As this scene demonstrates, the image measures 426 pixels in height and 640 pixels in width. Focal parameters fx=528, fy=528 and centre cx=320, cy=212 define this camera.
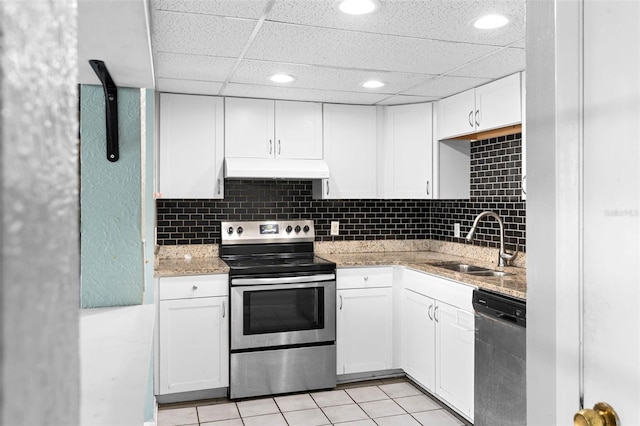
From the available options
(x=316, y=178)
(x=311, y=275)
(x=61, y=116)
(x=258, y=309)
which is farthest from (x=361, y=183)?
(x=61, y=116)

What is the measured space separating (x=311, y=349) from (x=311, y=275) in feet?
1.72

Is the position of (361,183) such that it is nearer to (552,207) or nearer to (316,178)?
(316,178)

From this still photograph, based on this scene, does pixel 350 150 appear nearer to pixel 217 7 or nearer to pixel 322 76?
pixel 322 76

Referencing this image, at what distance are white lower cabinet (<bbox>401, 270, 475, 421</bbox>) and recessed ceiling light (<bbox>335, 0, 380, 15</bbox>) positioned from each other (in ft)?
5.57

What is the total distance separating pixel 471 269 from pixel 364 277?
0.75 m

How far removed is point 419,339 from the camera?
11.9 feet

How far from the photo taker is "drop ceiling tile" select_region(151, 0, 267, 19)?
206cm

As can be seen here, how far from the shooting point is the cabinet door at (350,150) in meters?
4.11

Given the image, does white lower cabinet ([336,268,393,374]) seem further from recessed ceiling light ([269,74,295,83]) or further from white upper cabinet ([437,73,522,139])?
recessed ceiling light ([269,74,295,83])

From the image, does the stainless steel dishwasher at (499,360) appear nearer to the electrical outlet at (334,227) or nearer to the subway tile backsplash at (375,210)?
the subway tile backsplash at (375,210)

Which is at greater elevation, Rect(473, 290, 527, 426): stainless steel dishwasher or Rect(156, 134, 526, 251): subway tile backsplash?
Rect(156, 134, 526, 251): subway tile backsplash

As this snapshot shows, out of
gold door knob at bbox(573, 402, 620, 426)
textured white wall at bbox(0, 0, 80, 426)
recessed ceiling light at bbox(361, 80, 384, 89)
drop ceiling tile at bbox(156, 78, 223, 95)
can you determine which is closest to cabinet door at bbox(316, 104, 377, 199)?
recessed ceiling light at bbox(361, 80, 384, 89)

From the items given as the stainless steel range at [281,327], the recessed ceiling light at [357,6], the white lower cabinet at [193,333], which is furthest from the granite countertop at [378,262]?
the recessed ceiling light at [357,6]

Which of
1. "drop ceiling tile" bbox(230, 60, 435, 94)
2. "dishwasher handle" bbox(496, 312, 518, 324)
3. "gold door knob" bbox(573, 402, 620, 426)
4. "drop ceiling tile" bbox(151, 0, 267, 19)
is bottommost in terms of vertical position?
"dishwasher handle" bbox(496, 312, 518, 324)
